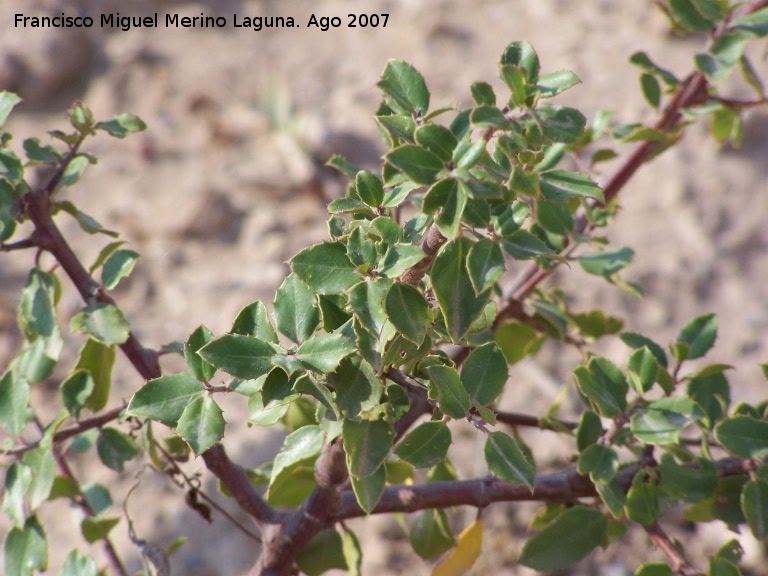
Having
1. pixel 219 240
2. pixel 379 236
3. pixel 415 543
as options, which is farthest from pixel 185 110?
pixel 379 236

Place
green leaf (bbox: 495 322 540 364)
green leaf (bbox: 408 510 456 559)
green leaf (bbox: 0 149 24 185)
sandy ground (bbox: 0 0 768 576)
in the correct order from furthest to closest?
sandy ground (bbox: 0 0 768 576) < green leaf (bbox: 495 322 540 364) < green leaf (bbox: 408 510 456 559) < green leaf (bbox: 0 149 24 185)

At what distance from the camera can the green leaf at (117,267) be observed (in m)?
1.01

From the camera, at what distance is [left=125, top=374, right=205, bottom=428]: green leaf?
2.52ft

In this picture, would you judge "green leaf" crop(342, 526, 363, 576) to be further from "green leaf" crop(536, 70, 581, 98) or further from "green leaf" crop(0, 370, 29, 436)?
"green leaf" crop(536, 70, 581, 98)

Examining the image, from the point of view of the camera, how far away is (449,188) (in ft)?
2.08

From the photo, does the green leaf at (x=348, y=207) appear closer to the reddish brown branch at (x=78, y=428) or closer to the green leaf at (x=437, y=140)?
the green leaf at (x=437, y=140)

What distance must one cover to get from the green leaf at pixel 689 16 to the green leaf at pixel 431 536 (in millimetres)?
854

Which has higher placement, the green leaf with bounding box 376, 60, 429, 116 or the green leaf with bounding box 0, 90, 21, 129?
the green leaf with bounding box 376, 60, 429, 116

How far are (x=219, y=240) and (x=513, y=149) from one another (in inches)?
88.2

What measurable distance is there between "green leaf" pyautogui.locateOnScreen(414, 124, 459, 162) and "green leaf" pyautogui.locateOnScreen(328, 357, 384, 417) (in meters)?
0.20

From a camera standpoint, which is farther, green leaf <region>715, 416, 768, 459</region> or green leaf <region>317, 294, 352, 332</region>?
green leaf <region>715, 416, 768, 459</region>

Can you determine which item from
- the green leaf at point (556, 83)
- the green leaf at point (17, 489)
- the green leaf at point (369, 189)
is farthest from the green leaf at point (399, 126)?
the green leaf at point (17, 489)

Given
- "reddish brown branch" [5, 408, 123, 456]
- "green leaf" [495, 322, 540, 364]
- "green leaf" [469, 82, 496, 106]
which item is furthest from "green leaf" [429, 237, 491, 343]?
"green leaf" [495, 322, 540, 364]

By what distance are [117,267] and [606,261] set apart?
752mm
